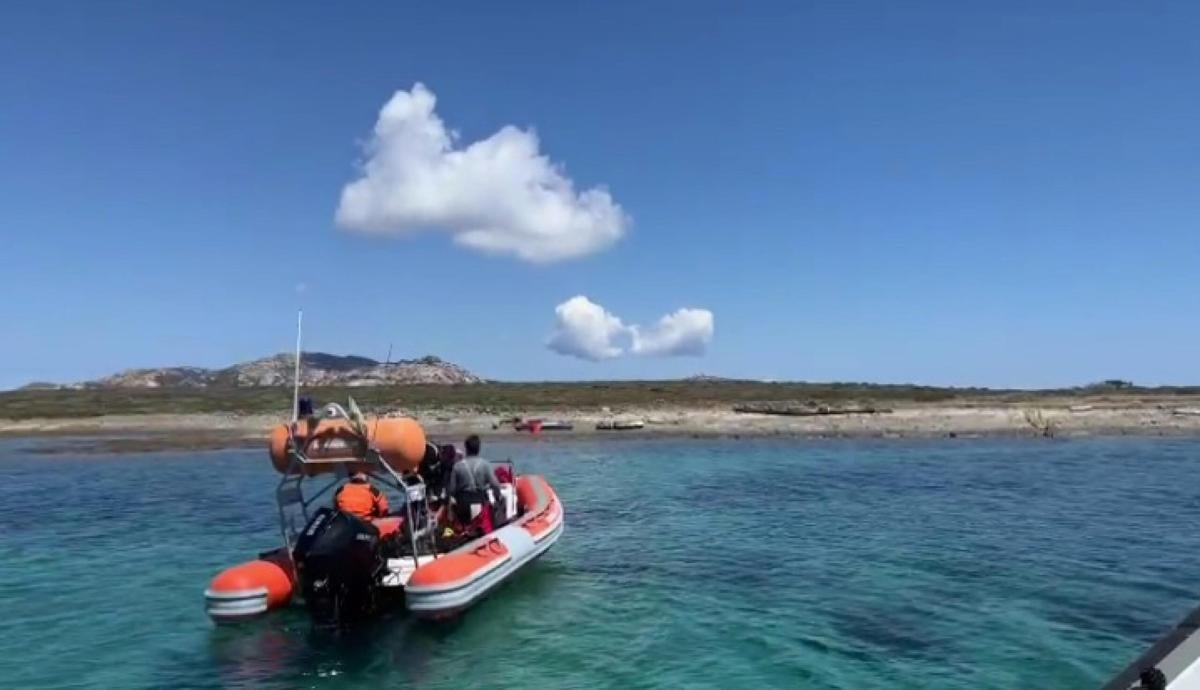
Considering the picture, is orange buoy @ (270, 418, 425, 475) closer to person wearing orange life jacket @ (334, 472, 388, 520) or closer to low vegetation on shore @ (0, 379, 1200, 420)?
person wearing orange life jacket @ (334, 472, 388, 520)

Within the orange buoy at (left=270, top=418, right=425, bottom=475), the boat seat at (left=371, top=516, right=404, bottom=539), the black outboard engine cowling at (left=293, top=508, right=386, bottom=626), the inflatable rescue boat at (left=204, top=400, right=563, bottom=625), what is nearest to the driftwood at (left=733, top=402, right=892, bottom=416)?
the boat seat at (left=371, top=516, right=404, bottom=539)

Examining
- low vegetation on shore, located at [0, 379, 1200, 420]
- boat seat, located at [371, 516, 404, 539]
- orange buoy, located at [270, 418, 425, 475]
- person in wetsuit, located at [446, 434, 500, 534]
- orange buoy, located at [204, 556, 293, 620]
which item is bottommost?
orange buoy, located at [204, 556, 293, 620]

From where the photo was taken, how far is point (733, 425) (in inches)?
2012

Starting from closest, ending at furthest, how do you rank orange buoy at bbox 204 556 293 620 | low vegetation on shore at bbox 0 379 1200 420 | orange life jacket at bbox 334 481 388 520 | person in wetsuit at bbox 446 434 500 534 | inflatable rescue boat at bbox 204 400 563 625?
inflatable rescue boat at bbox 204 400 563 625, orange buoy at bbox 204 556 293 620, orange life jacket at bbox 334 481 388 520, person in wetsuit at bbox 446 434 500 534, low vegetation on shore at bbox 0 379 1200 420

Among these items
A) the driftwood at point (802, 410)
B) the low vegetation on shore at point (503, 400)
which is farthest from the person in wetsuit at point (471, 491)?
the low vegetation on shore at point (503, 400)

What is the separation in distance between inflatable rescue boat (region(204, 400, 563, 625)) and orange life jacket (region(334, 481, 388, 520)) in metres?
0.21

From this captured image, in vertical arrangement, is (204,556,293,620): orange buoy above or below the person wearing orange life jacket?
below

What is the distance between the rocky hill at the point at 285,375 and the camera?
120188 mm

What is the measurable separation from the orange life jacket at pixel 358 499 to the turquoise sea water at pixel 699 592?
66.4 inches

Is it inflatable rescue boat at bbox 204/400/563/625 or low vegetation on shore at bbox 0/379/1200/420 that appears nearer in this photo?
inflatable rescue boat at bbox 204/400/563/625

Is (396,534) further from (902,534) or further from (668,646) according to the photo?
(902,534)

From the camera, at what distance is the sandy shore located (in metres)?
47.6

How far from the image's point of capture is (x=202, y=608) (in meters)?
13.9

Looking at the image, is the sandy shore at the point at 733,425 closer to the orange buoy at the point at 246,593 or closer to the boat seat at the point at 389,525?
the boat seat at the point at 389,525
